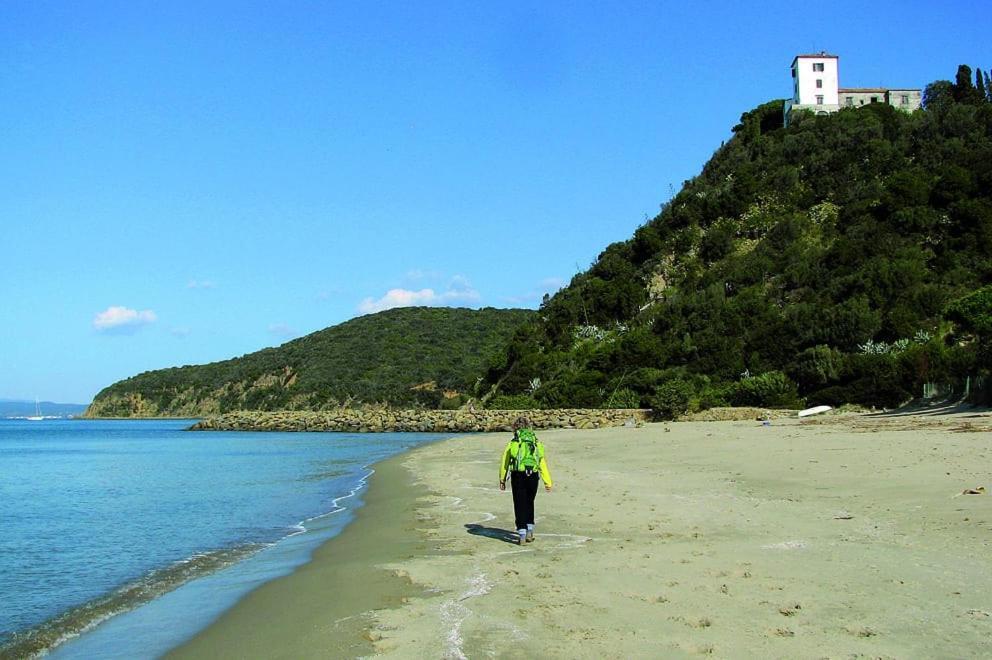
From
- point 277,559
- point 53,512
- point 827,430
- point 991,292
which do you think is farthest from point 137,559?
point 991,292

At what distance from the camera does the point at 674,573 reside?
27.8ft

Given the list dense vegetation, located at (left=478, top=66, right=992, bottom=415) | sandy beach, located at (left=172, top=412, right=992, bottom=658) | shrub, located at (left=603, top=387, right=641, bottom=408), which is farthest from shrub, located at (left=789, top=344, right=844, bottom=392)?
sandy beach, located at (left=172, top=412, right=992, bottom=658)

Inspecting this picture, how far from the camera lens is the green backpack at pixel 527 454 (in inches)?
439

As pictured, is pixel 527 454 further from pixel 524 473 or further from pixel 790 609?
pixel 790 609

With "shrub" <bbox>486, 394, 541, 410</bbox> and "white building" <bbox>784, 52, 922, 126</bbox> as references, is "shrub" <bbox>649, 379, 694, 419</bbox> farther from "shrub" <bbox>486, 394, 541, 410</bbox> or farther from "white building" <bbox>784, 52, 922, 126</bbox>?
"white building" <bbox>784, 52, 922, 126</bbox>

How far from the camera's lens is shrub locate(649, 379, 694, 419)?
41.1 m

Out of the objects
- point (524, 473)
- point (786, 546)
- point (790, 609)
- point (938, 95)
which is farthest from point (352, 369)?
point (790, 609)

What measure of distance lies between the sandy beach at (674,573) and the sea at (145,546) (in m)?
0.72

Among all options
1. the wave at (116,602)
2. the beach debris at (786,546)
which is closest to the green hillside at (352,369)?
the wave at (116,602)

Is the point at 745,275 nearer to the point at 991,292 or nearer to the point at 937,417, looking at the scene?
the point at 991,292

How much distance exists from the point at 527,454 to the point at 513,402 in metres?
46.5

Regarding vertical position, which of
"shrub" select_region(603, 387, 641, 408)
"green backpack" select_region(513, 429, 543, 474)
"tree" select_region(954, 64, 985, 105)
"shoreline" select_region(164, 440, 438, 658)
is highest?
"tree" select_region(954, 64, 985, 105)

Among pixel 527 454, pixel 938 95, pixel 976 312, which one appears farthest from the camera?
pixel 938 95

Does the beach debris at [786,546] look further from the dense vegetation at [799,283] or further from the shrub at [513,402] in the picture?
the shrub at [513,402]
